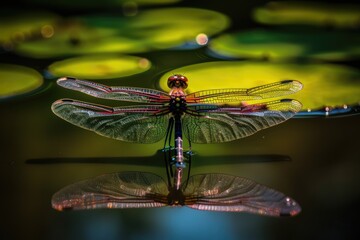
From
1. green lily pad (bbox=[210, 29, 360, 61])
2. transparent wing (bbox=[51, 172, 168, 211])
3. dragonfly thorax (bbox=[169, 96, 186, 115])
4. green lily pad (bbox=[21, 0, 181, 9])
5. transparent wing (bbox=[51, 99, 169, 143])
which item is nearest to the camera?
transparent wing (bbox=[51, 172, 168, 211])

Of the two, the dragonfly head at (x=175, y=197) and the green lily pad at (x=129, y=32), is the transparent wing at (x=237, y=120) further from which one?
the green lily pad at (x=129, y=32)

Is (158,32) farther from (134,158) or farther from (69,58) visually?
(134,158)

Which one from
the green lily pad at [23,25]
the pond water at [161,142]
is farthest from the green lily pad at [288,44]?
the green lily pad at [23,25]

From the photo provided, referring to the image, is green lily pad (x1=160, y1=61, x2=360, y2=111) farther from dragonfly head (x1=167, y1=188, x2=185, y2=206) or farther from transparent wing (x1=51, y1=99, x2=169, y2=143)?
dragonfly head (x1=167, y1=188, x2=185, y2=206)

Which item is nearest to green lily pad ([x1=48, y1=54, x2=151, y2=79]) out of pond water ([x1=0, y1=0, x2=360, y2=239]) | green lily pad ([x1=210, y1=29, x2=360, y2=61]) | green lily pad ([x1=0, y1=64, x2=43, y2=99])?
pond water ([x1=0, y1=0, x2=360, y2=239])

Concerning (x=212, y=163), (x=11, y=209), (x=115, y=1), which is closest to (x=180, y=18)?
(x=115, y=1)

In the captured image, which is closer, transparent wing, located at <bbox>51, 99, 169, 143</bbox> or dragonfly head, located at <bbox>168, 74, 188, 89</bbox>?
transparent wing, located at <bbox>51, 99, 169, 143</bbox>

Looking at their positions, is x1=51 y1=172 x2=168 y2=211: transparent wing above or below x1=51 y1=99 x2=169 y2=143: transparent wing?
below
